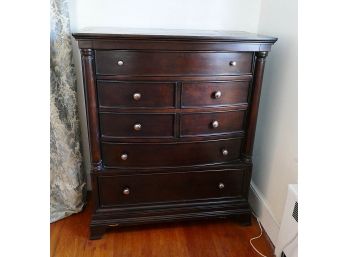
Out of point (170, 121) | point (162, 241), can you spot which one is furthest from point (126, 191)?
point (170, 121)

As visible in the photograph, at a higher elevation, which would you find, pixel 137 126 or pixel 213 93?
pixel 213 93

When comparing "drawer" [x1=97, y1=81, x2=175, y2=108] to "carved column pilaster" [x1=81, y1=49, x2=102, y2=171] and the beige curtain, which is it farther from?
the beige curtain

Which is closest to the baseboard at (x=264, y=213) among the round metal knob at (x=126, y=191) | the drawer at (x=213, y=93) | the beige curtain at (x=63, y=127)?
the drawer at (x=213, y=93)

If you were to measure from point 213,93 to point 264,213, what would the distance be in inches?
35.4

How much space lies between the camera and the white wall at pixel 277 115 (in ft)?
4.55

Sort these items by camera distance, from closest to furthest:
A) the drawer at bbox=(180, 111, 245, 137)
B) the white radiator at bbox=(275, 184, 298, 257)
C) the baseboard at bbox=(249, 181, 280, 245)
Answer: the white radiator at bbox=(275, 184, 298, 257)
the drawer at bbox=(180, 111, 245, 137)
the baseboard at bbox=(249, 181, 280, 245)

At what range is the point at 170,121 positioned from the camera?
139cm

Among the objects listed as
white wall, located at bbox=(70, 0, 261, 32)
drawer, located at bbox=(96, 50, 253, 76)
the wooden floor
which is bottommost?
the wooden floor

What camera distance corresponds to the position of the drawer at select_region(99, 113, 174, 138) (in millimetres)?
1351

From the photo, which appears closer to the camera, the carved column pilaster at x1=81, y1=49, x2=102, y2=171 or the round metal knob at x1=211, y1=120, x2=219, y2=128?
the carved column pilaster at x1=81, y1=49, x2=102, y2=171

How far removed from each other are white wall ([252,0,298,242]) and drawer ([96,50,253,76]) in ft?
0.84

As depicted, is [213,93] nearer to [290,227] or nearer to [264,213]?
[290,227]

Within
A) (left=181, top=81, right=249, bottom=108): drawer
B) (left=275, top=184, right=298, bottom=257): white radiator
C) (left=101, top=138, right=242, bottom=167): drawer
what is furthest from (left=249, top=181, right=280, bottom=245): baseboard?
(left=181, top=81, right=249, bottom=108): drawer
